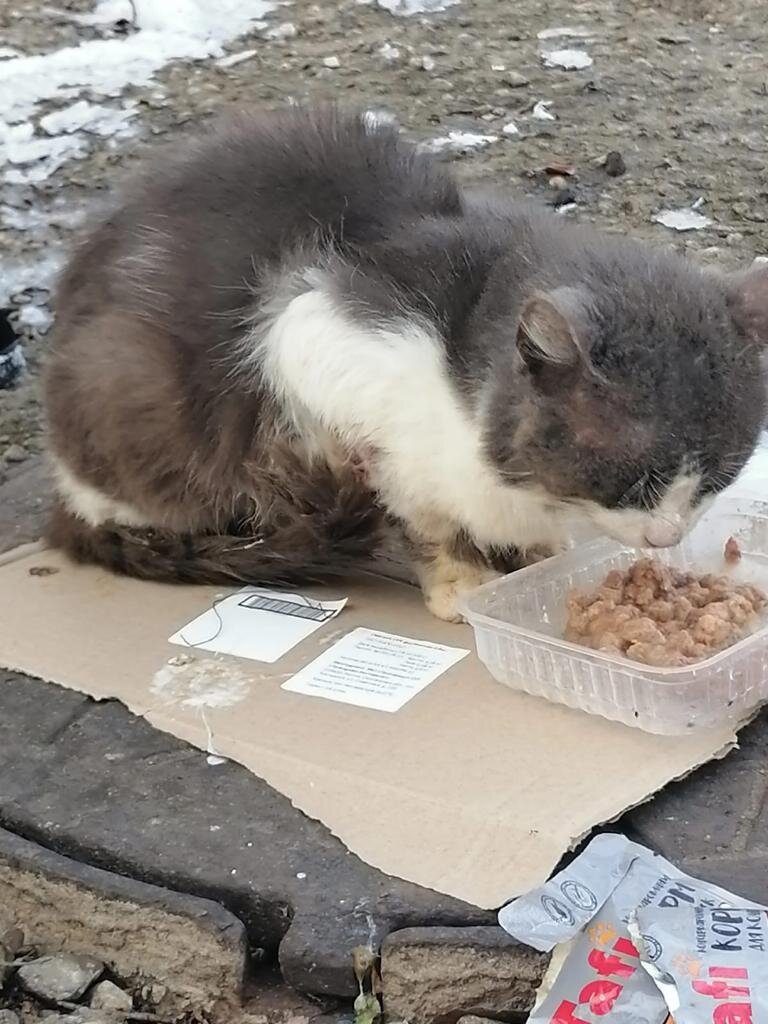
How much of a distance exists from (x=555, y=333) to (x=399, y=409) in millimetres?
373

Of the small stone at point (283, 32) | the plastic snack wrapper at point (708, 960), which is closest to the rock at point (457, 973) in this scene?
the plastic snack wrapper at point (708, 960)

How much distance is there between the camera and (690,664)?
1.76m

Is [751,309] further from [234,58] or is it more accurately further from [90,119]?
[234,58]

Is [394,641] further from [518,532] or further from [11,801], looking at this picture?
[11,801]

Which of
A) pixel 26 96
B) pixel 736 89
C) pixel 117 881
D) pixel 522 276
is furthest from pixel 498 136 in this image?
pixel 117 881

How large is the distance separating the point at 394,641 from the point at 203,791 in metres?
0.46

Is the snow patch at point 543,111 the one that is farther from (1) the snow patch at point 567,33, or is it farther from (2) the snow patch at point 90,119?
(2) the snow patch at point 90,119

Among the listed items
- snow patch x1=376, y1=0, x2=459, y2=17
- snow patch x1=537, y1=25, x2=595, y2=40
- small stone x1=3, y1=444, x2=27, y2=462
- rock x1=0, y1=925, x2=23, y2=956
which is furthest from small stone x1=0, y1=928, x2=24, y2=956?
snow patch x1=376, y1=0, x2=459, y2=17

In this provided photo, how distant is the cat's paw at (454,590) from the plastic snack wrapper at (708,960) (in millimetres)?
781

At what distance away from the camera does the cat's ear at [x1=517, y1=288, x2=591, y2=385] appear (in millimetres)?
1651

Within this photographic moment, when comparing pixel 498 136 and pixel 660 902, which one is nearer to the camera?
pixel 660 902

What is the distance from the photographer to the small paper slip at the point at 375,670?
1957mm

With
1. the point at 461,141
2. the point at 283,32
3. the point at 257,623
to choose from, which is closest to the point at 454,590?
the point at 257,623

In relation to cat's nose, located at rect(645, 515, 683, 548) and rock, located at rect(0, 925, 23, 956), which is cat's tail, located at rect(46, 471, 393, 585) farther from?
rock, located at rect(0, 925, 23, 956)
